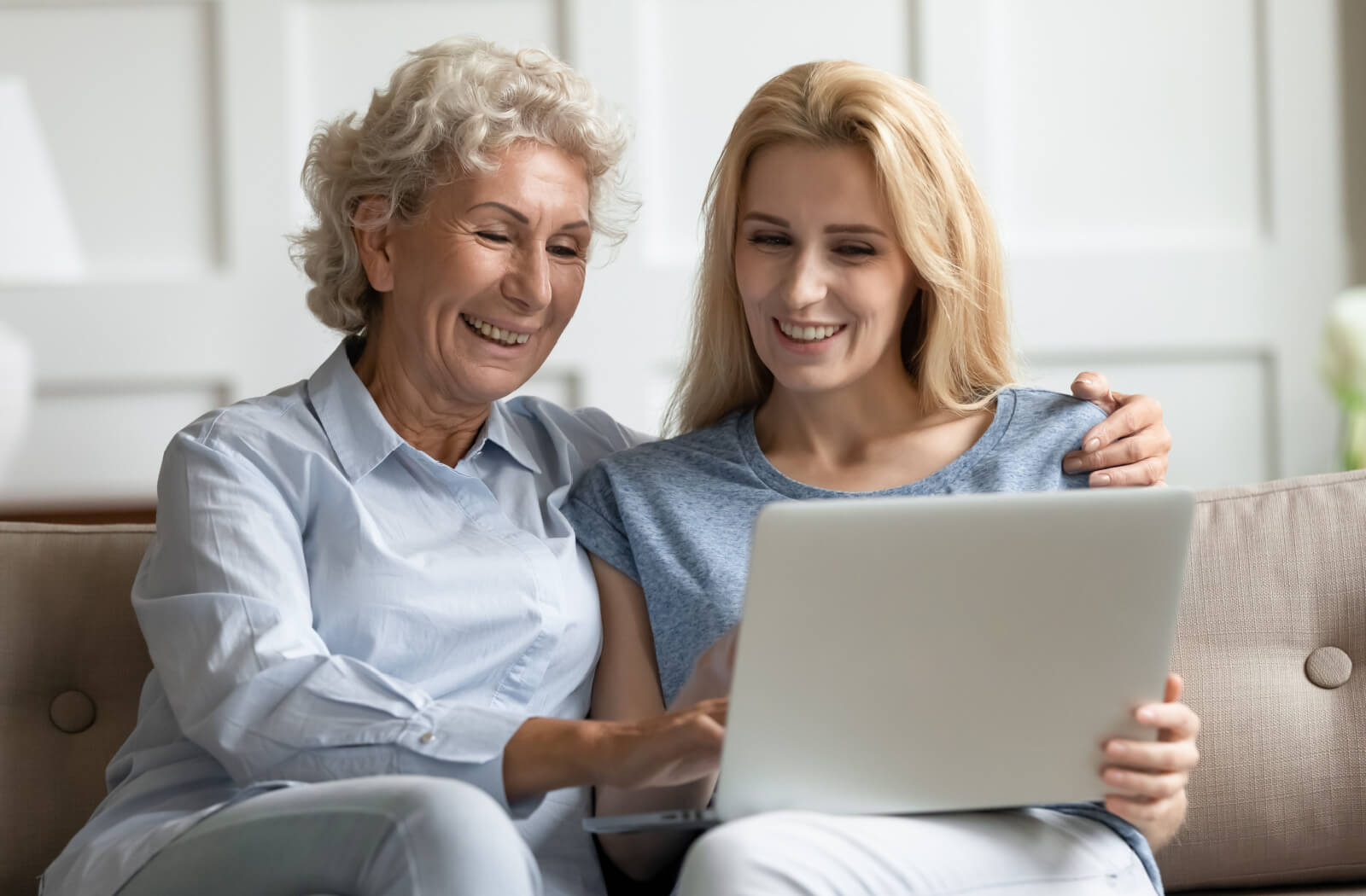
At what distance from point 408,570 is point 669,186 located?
1.25 meters

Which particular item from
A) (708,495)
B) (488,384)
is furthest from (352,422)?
(708,495)

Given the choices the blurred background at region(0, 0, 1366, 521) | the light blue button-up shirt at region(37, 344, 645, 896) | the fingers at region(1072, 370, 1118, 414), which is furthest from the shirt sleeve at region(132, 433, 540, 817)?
the blurred background at region(0, 0, 1366, 521)

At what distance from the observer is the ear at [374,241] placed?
4.97ft

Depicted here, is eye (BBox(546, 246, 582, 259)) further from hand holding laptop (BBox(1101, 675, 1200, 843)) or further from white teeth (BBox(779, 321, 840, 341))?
hand holding laptop (BBox(1101, 675, 1200, 843))

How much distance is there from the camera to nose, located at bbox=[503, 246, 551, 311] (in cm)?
147

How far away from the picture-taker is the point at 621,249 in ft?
7.77

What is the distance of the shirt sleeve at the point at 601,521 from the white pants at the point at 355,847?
461mm

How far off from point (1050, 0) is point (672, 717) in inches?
72.7

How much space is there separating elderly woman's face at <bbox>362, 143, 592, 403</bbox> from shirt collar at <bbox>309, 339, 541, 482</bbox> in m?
0.07

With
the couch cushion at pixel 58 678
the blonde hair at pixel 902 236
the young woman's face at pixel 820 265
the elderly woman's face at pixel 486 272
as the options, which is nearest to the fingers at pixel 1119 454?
the blonde hair at pixel 902 236

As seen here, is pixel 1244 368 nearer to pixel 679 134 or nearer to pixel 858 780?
pixel 679 134

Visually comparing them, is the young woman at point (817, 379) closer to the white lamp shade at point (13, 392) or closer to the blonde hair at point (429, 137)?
the blonde hair at point (429, 137)

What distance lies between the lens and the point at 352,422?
1431 mm

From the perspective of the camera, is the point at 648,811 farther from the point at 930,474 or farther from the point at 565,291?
the point at 565,291
